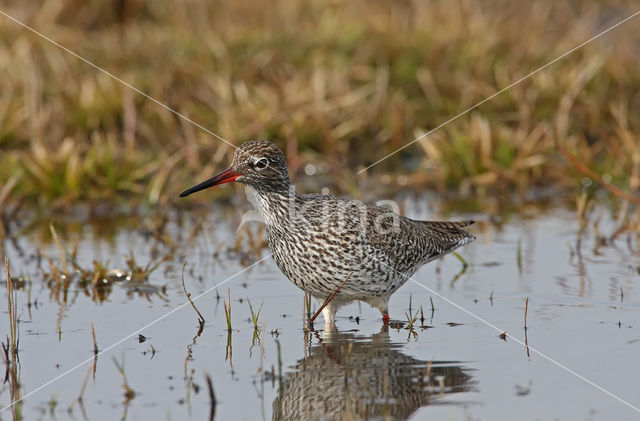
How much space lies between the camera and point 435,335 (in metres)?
7.24

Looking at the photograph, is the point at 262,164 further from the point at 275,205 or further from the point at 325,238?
the point at 325,238

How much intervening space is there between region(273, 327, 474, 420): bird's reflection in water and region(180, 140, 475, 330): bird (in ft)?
2.18

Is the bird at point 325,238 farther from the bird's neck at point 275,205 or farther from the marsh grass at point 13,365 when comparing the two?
the marsh grass at point 13,365

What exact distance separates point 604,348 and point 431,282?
8.48 feet

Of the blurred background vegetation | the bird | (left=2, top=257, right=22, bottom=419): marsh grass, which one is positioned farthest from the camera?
the blurred background vegetation

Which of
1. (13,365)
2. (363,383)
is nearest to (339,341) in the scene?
(363,383)

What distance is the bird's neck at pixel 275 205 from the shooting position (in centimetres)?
775

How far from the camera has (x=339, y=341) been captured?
7199mm

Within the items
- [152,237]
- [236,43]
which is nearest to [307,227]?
[152,237]

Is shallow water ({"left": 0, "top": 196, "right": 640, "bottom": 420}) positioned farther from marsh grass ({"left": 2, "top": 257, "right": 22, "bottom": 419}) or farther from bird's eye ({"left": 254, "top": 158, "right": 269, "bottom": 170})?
bird's eye ({"left": 254, "top": 158, "right": 269, "bottom": 170})

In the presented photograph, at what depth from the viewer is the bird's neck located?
25.4 ft

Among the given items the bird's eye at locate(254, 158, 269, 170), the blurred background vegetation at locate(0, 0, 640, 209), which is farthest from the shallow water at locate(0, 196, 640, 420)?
the blurred background vegetation at locate(0, 0, 640, 209)

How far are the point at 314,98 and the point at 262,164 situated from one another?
Result: 5.86 m

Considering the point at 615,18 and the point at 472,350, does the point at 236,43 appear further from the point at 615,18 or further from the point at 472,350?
the point at 472,350
